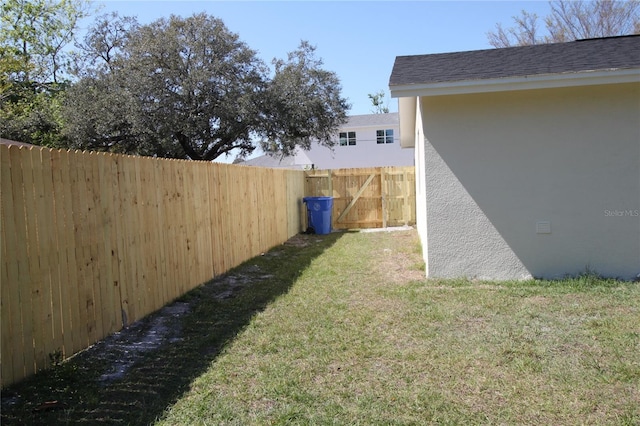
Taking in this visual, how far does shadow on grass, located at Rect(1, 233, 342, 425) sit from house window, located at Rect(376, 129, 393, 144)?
84.8 feet

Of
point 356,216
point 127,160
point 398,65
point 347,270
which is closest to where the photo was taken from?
point 127,160

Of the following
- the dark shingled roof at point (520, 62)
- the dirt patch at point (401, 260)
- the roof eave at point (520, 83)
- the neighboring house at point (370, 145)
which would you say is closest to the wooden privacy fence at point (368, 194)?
the dirt patch at point (401, 260)

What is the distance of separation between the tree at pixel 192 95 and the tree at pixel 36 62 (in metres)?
2.14

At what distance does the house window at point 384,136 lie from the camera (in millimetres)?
30875

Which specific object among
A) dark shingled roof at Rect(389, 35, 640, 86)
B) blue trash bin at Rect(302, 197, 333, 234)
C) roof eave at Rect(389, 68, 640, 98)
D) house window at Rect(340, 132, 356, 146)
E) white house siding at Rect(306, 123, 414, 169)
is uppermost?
house window at Rect(340, 132, 356, 146)

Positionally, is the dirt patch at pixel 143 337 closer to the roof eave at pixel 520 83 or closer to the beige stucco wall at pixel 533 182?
A: the beige stucco wall at pixel 533 182

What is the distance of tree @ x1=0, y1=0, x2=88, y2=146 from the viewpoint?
768 inches

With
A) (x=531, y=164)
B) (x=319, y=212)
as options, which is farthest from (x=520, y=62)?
(x=319, y=212)

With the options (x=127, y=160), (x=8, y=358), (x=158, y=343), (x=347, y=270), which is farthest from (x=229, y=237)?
(x=8, y=358)

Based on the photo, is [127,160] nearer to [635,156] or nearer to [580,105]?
[580,105]

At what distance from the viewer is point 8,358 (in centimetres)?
334

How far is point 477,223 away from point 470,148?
1059 millimetres

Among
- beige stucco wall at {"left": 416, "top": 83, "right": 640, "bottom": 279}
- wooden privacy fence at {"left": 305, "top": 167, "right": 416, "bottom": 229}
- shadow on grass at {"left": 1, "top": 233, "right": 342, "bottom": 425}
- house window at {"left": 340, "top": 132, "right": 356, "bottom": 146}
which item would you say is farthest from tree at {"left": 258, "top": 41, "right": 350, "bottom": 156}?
shadow on grass at {"left": 1, "top": 233, "right": 342, "bottom": 425}

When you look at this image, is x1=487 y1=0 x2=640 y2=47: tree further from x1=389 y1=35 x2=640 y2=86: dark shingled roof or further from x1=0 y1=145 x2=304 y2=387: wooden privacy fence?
x1=0 y1=145 x2=304 y2=387: wooden privacy fence
